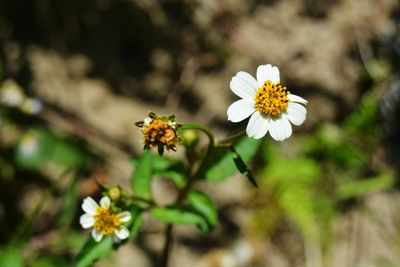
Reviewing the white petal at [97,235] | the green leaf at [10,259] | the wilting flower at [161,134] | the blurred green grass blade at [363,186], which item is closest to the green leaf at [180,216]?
the white petal at [97,235]

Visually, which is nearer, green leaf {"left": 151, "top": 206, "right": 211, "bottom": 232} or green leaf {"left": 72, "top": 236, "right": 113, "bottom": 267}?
green leaf {"left": 72, "top": 236, "right": 113, "bottom": 267}

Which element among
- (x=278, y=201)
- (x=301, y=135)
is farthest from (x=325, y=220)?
(x=301, y=135)

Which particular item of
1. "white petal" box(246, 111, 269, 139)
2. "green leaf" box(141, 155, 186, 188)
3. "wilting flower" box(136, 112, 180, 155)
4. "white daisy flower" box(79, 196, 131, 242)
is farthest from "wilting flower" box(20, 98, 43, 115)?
"white petal" box(246, 111, 269, 139)

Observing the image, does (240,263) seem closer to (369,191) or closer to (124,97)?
(369,191)

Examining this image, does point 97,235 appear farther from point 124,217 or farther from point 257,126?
Answer: point 257,126

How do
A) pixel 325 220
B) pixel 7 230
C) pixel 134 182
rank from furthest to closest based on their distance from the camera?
pixel 325 220, pixel 7 230, pixel 134 182

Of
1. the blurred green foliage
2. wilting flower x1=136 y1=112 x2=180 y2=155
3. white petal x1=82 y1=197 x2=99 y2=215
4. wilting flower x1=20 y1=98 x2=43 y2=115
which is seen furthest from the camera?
the blurred green foliage

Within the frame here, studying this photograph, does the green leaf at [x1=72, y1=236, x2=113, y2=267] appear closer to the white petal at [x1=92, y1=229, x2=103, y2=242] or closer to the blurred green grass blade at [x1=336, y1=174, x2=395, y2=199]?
the white petal at [x1=92, y1=229, x2=103, y2=242]

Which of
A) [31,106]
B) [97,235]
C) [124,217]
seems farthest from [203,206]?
[31,106]
